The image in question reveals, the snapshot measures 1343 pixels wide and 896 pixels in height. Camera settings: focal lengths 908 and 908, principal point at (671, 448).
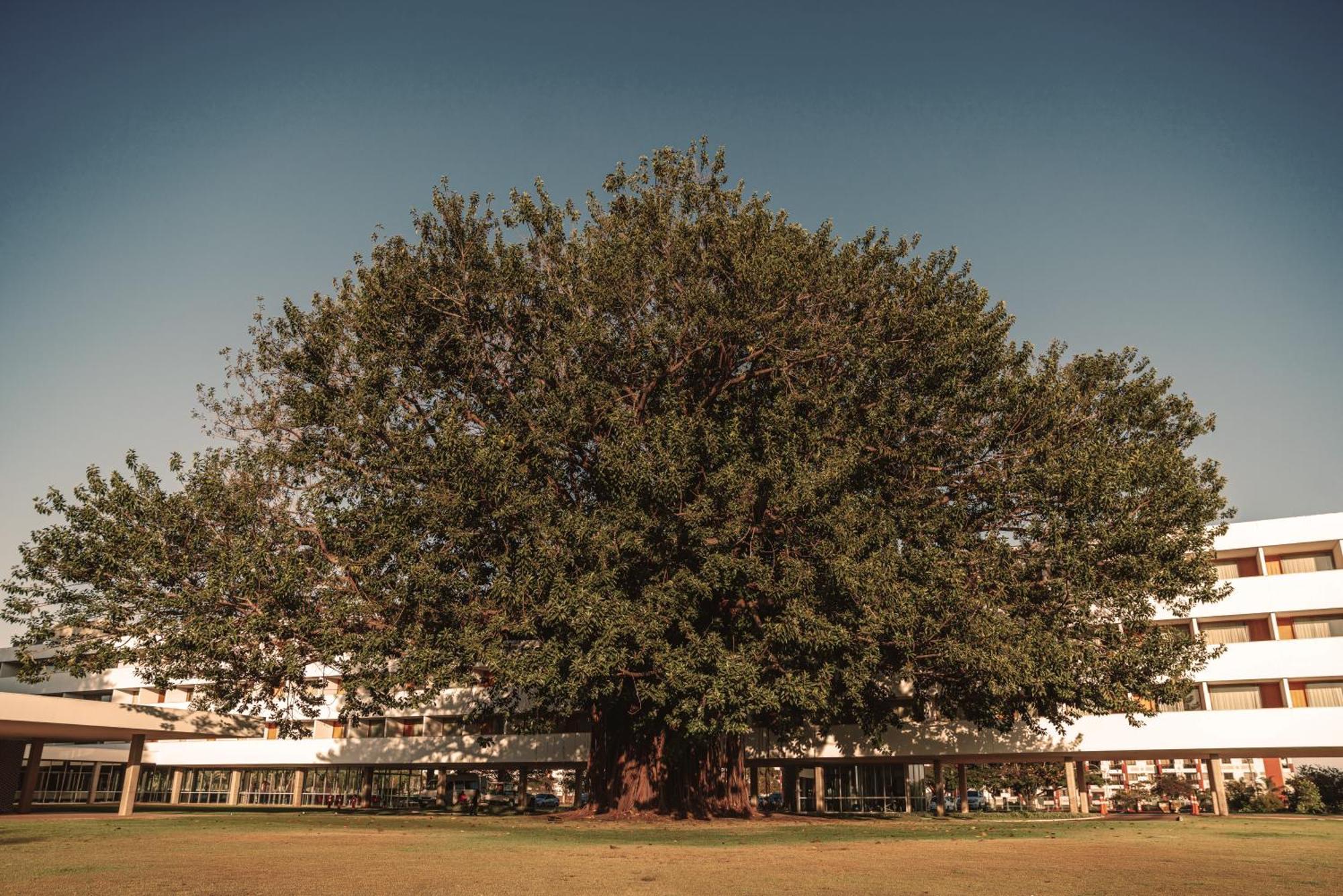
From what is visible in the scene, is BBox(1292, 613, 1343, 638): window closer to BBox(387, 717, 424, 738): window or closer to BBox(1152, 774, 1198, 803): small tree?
BBox(1152, 774, 1198, 803): small tree

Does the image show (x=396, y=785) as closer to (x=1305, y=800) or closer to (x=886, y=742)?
(x=886, y=742)

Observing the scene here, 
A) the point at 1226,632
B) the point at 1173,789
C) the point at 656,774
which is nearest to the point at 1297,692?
the point at 1226,632

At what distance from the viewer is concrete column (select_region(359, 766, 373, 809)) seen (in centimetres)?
7181

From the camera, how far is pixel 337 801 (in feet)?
255

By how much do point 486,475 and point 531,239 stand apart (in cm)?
923

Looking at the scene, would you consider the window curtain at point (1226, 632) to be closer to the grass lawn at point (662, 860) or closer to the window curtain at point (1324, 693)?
the window curtain at point (1324, 693)

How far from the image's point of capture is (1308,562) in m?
49.1

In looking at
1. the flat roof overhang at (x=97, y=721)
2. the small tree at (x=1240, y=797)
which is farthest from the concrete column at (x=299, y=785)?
the small tree at (x=1240, y=797)

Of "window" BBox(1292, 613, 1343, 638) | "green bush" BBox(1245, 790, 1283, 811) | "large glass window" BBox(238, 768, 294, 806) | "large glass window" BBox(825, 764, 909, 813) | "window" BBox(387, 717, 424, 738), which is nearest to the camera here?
"window" BBox(1292, 613, 1343, 638)

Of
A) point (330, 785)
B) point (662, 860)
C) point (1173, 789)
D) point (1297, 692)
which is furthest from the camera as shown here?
point (1173, 789)

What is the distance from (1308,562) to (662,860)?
47.3 metres

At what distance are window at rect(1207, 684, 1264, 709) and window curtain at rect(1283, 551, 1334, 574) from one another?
288 inches

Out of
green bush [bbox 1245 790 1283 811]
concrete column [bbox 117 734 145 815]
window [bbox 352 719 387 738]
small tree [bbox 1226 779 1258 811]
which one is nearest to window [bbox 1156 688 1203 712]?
small tree [bbox 1226 779 1258 811]

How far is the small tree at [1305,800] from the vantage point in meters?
54.2
